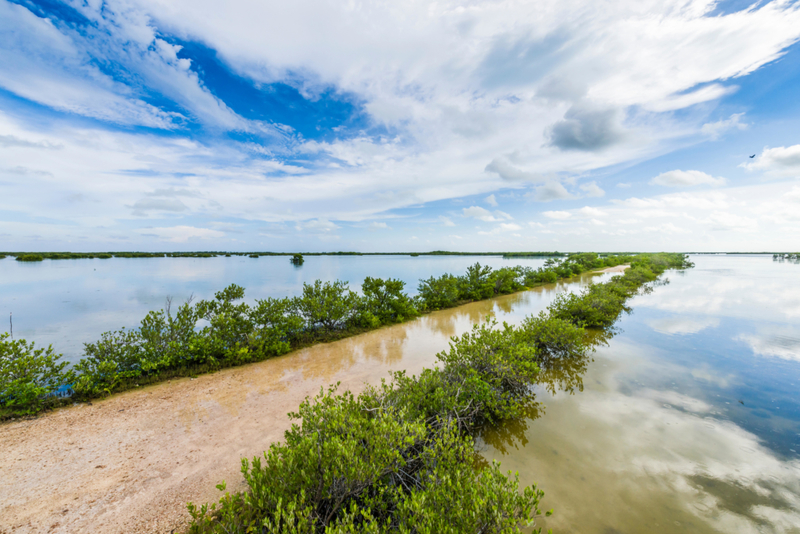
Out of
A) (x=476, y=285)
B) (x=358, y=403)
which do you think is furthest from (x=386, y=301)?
(x=358, y=403)

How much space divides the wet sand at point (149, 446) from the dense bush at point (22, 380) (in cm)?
41

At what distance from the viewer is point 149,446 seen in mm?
4828

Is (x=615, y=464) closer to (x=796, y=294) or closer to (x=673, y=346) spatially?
(x=673, y=346)

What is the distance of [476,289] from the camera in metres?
20.6

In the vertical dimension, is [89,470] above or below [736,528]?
above

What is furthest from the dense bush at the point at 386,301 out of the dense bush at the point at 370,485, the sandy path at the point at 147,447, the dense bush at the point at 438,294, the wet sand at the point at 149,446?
the dense bush at the point at 370,485

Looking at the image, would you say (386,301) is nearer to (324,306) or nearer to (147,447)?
(324,306)

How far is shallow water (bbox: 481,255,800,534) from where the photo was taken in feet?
12.2

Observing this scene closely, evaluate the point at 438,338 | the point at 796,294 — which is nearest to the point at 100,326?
the point at 438,338

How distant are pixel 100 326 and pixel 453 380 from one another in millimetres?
12885

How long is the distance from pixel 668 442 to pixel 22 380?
40.6 ft

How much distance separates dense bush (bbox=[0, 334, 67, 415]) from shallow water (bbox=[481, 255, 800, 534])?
882cm

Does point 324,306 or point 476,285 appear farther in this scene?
point 476,285

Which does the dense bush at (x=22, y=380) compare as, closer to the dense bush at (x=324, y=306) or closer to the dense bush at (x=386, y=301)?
the dense bush at (x=324, y=306)
